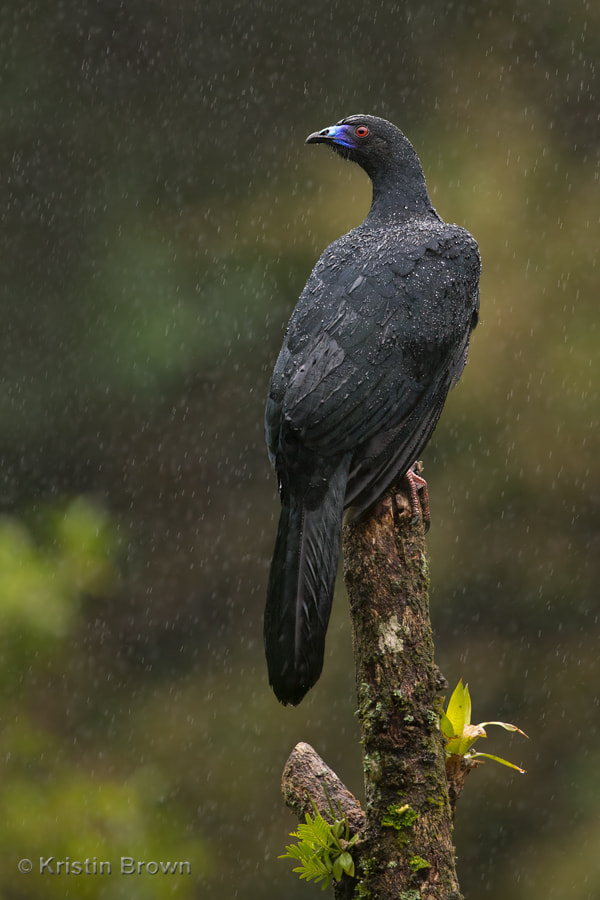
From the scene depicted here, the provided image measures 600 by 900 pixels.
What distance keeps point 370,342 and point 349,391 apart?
7.0 inches

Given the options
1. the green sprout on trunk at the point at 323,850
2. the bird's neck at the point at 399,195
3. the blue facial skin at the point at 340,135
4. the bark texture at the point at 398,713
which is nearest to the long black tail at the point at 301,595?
the bark texture at the point at 398,713

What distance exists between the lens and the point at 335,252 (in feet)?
11.4

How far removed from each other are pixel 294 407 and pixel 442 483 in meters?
4.88

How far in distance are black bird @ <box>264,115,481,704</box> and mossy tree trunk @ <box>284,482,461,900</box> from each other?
0.12m

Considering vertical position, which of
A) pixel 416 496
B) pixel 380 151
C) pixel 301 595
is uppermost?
pixel 380 151

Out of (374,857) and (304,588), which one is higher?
(304,588)

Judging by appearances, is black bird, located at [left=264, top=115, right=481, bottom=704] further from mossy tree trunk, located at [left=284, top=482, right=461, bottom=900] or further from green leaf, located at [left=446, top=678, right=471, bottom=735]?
green leaf, located at [left=446, top=678, right=471, bottom=735]

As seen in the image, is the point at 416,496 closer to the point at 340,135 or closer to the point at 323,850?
the point at 323,850

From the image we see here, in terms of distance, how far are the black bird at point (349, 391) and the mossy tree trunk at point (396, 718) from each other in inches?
4.9

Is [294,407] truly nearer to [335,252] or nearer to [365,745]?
[335,252]

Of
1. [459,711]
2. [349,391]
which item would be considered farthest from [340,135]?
[459,711]

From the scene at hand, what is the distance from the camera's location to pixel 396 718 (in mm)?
2889

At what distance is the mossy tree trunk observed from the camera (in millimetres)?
2822

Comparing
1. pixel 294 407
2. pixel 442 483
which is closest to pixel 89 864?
pixel 294 407
